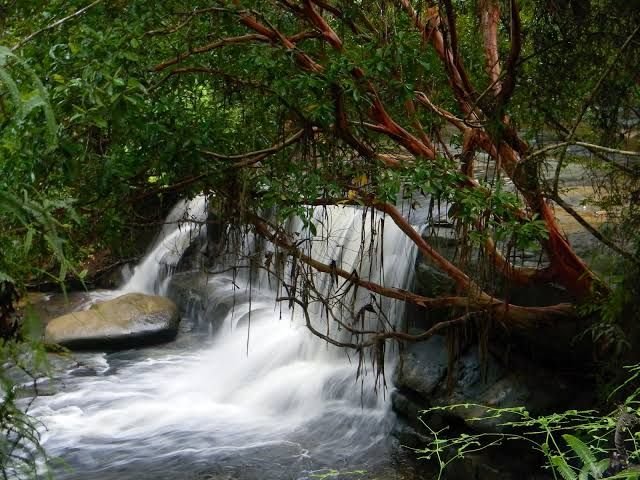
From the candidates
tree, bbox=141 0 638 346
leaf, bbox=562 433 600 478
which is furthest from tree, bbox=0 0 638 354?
leaf, bbox=562 433 600 478

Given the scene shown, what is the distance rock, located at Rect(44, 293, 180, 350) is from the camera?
375 inches

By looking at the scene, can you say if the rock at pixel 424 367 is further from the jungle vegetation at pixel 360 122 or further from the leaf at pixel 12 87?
the leaf at pixel 12 87

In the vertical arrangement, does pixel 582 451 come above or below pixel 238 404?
above

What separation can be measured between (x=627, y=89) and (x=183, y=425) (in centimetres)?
507

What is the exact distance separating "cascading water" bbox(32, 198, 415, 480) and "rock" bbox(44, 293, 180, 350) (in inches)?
8.5

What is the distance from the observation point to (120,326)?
32.0ft

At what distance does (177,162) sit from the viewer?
4598 millimetres

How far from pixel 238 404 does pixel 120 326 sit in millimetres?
2775

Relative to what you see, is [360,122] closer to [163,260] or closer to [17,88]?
[17,88]

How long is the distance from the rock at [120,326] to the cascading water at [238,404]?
0.22m

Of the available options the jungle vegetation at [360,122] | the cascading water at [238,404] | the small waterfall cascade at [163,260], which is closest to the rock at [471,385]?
the cascading water at [238,404]

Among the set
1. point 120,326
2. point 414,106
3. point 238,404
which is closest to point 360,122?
point 414,106

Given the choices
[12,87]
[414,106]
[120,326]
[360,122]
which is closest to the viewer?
[12,87]

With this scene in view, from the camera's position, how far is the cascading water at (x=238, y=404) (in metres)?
6.23
